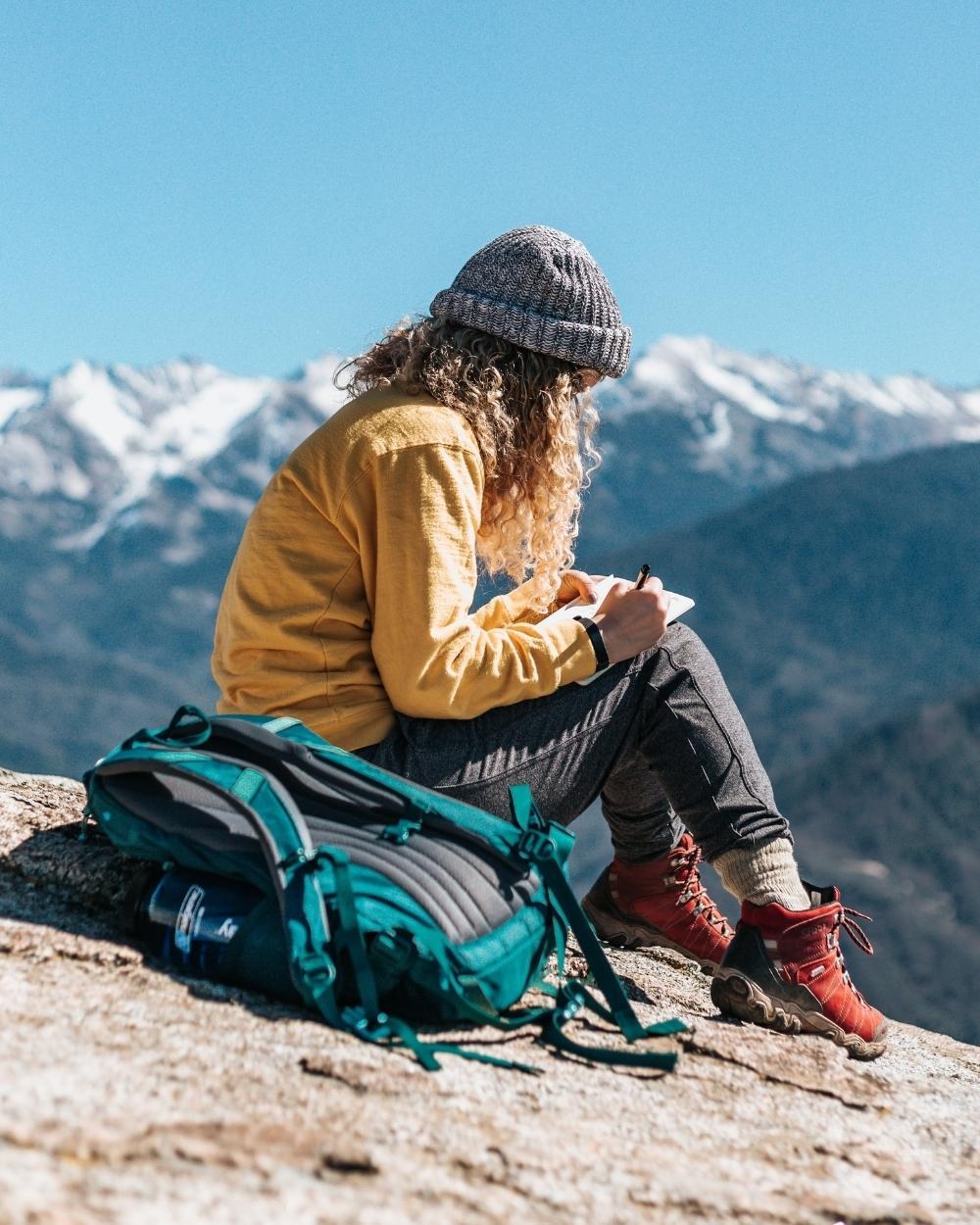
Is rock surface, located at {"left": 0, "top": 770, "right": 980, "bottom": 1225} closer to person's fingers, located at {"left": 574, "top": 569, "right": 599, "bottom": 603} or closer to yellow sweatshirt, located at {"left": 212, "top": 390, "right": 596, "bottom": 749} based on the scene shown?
yellow sweatshirt, located at {"left": 212, "top": 390, "right": 596, "bottom": 749}

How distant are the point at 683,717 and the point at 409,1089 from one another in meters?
1.51

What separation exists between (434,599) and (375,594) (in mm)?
220

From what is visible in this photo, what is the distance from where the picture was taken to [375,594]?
3.67 metres

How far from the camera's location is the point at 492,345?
3.94 metres

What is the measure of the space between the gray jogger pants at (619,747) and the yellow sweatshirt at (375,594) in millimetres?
111

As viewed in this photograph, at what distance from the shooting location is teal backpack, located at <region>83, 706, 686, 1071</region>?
306cm

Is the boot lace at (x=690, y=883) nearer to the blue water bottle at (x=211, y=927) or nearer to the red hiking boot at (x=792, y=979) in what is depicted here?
the red hiking boot at (x=792, y=979)

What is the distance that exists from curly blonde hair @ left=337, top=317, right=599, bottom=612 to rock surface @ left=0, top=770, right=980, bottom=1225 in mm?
1516

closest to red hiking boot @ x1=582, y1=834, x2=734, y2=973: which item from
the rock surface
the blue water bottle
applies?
the rock surface

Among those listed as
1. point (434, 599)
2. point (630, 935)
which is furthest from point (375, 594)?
point (630, 935)

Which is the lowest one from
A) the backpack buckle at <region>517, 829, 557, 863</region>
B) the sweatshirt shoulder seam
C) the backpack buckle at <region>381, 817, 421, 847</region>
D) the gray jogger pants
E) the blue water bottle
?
the blue water bottle

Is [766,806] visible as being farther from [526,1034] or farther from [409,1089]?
[409,1089]

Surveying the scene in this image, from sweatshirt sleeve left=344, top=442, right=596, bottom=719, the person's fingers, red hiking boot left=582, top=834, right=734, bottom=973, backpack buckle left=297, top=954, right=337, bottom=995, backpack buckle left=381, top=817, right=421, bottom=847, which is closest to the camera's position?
backpack buckle left=297, top=954, right=337, bottom=995

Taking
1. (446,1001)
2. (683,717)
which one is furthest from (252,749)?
(683,717)
